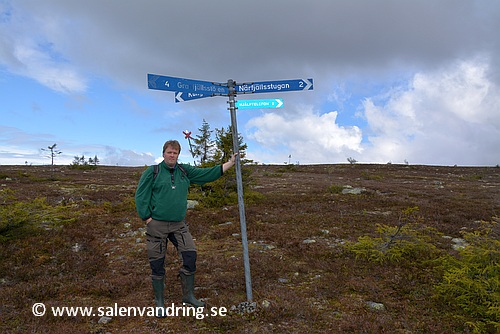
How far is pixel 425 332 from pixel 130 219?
9.97m

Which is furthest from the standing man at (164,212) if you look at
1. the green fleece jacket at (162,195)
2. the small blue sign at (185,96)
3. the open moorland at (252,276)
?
the small blue sign at (185,96)

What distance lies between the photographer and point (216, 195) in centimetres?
1477

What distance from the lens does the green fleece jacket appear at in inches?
185

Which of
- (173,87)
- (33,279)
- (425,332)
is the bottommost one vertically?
(425,332)

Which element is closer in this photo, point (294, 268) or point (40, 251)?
point (294, 268)

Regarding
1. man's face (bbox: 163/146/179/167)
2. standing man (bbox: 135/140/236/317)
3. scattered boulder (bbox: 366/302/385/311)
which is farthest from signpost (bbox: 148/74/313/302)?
scattered boulder (bbox: 366/302/385/311)

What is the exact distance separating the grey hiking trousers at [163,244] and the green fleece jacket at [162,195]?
13cm

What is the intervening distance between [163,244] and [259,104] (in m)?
2.74

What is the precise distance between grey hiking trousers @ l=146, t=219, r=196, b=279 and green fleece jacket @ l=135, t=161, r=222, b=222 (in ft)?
0.44

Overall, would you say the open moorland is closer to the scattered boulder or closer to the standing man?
the scattered boulder

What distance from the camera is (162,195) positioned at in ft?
15.6

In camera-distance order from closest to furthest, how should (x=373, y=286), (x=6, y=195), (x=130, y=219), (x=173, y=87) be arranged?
(x=173, y=87) → (x=373, y=286) → (x=6, y=195) → (x=130, y=219)

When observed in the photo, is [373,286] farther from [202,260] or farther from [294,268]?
[202,260]

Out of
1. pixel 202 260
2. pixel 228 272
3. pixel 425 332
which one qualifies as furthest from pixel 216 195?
pixel 425 332
